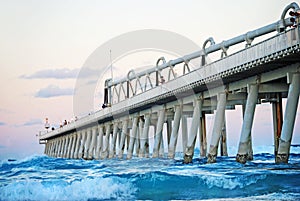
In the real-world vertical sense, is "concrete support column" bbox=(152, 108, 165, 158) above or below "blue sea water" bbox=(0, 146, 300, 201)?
above

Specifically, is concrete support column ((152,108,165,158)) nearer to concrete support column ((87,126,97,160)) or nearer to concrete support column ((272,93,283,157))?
concrete support column ((272,93,283,157))

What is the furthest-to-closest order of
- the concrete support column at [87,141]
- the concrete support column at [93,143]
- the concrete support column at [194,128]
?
the concrete support column at [87,141], the concrete support column at [93,143], the concrete support column at [194,128]

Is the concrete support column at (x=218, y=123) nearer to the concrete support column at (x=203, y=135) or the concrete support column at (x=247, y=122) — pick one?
the concrete support column at (x=247, y=122)

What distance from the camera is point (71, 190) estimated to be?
29.8 m

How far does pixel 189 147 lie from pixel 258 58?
51.3 feet

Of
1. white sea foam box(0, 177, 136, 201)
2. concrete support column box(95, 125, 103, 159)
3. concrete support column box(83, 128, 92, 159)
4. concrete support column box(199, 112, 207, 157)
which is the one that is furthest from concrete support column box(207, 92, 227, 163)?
concrete support column box(83, 128, 92, 159)

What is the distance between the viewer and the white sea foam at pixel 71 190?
28625 millimetres

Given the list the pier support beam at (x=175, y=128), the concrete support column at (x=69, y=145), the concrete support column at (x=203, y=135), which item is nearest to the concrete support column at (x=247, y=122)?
the pier support beam at (x=175, y=128)

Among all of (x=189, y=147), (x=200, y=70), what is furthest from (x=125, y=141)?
(x=200, y=70)

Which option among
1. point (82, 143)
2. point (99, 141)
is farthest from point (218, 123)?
point (82, 143)

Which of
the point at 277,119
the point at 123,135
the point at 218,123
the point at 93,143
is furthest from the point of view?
the point at 93,143

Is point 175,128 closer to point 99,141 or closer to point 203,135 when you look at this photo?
point 203,135

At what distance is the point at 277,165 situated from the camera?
34.7m

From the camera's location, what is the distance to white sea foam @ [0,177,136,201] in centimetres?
2862
